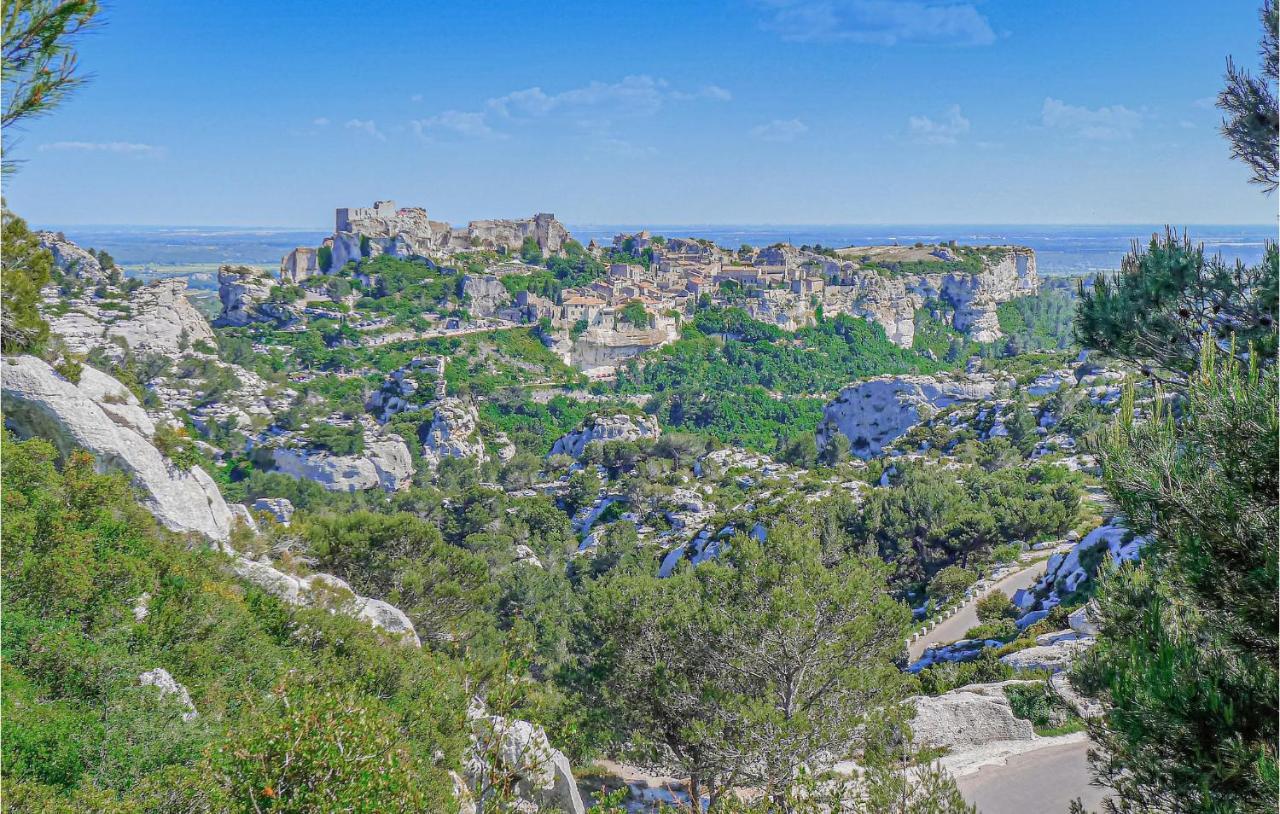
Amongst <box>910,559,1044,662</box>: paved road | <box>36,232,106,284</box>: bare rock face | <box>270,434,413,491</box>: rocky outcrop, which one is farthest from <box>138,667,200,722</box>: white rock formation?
<box>36,232,106,284</box>: bare rock face

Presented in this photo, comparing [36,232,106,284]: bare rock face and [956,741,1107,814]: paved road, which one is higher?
[36,232,106,284]: bare rock face

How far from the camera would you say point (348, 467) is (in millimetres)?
43125

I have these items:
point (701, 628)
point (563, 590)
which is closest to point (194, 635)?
point (701, 628)

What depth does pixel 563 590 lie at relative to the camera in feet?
79.0

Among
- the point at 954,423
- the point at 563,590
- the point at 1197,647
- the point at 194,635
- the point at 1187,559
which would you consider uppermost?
the point at 1187,559

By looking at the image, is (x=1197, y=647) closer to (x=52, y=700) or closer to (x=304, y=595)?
(x=52, y=700)

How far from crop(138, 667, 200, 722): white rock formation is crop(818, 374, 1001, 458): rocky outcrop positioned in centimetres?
4054

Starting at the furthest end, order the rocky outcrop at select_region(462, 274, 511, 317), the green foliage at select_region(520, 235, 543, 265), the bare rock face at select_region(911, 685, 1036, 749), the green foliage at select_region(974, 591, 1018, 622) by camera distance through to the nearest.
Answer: the green foliage at select_region(520, 235, 543, 265)
the rocky outcrop at select_region(462, 274, 511, 317)
the green foliage at select_region(974, 591, 1018, 622)
the bare rock face at select_region(911, 685, 1036, 749)

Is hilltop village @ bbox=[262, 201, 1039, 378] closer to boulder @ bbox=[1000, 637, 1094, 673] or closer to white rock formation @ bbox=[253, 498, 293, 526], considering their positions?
white rock formation @ bbox=[253, 498, 293, 526]

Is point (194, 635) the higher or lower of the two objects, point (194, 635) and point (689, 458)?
the higher

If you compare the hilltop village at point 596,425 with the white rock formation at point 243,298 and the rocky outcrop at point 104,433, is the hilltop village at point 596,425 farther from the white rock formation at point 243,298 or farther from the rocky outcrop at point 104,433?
the white rock formation at point 243,298

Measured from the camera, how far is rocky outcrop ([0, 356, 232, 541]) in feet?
40.2

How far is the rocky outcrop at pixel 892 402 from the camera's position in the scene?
45406mm

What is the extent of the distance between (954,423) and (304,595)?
35242 millimetres
